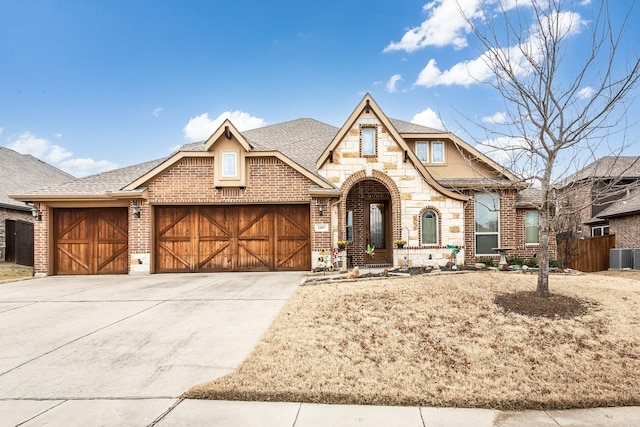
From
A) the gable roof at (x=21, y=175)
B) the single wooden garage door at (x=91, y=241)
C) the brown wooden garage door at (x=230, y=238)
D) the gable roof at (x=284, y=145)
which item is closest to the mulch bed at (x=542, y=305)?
the gable roof at (x=284, y=145)

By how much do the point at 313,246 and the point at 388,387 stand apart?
27.8 feet

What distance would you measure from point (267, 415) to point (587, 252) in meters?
19.6

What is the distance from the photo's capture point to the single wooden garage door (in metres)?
13.1

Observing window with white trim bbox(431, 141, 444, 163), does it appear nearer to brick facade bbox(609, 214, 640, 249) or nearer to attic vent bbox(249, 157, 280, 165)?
attic vent bbox(249, 157, 280, 165)

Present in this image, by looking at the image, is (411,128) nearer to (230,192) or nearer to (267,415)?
(230,192)

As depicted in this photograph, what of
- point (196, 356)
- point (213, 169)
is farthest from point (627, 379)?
point (213, 169)

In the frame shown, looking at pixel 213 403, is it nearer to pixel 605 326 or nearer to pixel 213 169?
pixel 605 326

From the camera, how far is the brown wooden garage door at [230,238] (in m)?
13.0

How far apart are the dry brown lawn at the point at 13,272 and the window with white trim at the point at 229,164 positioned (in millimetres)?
7772

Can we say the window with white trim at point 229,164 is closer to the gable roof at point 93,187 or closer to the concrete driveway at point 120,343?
the gable roof at point 93,187

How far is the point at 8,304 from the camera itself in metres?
8.13

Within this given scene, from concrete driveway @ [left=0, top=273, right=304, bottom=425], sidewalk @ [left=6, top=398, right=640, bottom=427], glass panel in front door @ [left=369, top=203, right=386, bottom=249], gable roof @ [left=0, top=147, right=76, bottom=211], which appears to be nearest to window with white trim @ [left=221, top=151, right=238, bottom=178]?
concrete driveway @ [left=0, top=273, right=304, bottom=425]

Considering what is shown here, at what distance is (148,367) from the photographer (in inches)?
177

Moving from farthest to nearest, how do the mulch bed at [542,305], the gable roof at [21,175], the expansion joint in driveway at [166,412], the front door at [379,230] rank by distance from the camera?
1. the gable roof at [21,175]
2. the front door at [379,230]
3. the mulch bed at [542,305]
4. the expansion joint in driveway at [166,412]
